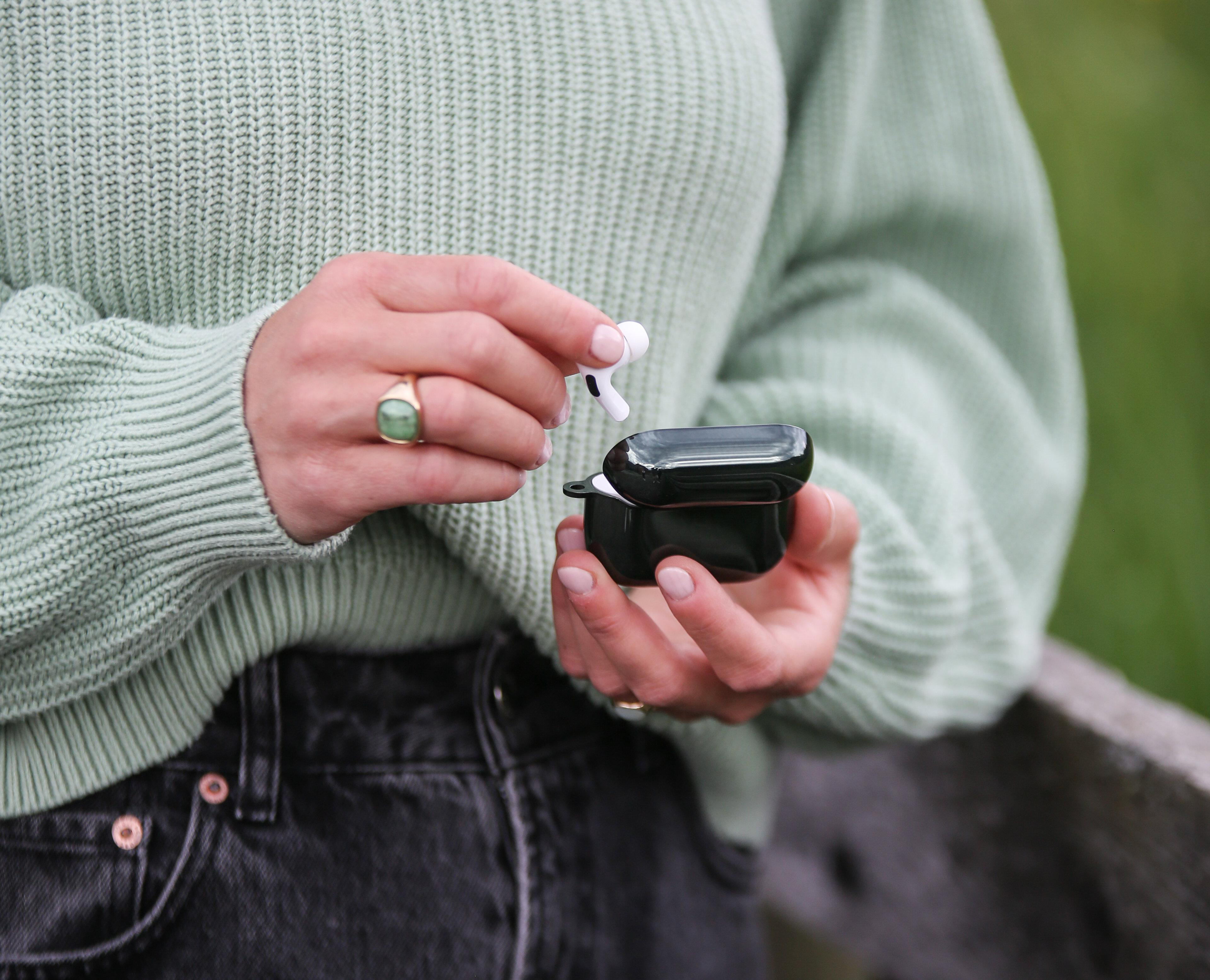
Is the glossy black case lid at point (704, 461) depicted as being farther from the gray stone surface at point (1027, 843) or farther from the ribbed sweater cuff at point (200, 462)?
the gray stone surface at point (1027, 843)

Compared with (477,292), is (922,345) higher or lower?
lower

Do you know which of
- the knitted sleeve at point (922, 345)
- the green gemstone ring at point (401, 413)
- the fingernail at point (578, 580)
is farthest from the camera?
the knitted sleeve at point (922, 345)

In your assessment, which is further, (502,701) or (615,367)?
(502,701)

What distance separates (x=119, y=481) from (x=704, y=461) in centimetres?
30

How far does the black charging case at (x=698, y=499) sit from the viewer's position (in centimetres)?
48

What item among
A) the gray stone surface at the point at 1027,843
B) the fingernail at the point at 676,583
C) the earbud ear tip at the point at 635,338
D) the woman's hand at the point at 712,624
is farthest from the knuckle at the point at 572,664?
the gray stone surface at the point at 1027,843

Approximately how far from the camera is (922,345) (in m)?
0.90

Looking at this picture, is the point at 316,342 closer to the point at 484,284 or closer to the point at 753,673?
the point at 484,284

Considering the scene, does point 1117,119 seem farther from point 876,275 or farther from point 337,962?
point 337,962

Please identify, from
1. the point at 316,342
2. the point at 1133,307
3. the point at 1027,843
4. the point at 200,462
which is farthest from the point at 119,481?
the point at 1133,307

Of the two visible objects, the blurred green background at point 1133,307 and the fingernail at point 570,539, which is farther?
the blurred green background at point 1133,307

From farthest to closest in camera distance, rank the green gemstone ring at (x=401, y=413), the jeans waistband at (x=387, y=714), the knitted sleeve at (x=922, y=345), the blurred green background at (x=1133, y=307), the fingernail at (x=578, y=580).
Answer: the blurred green background at (x=1133, y=307) → the knitted sleeve at (x=922, y=345) → the jeans waistband at (x=387, y=714) → the fingernail at (x=578, y=580) → the green gemstone ring at (x=401, y=413)

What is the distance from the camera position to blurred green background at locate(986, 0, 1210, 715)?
1.59 metres

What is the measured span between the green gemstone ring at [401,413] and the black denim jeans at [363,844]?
11.1 inches
